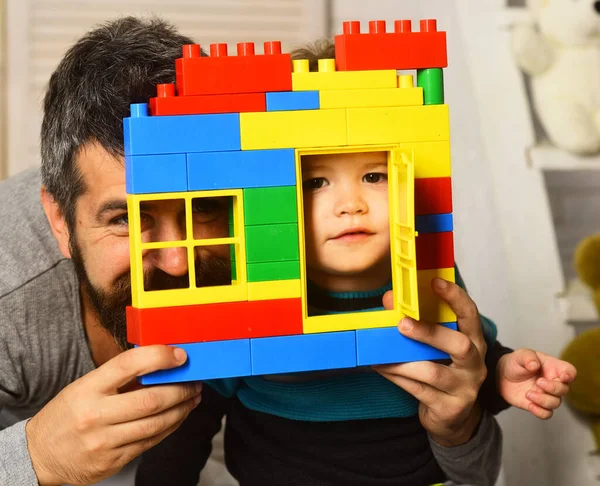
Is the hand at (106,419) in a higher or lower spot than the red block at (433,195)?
lower

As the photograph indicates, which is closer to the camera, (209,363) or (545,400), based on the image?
(209,363)

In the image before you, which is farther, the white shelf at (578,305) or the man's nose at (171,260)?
the white shelf at (578,305)

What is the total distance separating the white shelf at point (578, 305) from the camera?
1.82 metres

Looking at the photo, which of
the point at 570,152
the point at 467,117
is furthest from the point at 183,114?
the point at 467,117

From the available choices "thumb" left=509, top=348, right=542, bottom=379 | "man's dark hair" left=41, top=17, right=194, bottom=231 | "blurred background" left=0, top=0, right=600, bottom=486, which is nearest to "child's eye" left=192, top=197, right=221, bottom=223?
"man's dark hair" left=41, top=17, right=194, bottom=231

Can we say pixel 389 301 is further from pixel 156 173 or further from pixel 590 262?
pixel 590 262

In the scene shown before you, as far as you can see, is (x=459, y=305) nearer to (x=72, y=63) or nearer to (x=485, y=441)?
(x=485, y=441)

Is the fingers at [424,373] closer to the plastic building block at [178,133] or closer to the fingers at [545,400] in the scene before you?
the fingers at [545,400]

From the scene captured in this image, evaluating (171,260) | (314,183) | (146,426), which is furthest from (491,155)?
(146,426)

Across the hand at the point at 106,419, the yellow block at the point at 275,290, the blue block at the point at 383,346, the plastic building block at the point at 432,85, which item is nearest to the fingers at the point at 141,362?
the hand at the point at 106,419

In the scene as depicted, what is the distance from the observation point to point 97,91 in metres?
1.27

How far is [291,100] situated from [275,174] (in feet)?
0.31

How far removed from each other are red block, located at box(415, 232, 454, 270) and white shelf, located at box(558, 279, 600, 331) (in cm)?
90

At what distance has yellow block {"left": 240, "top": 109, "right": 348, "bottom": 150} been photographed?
0.98m
